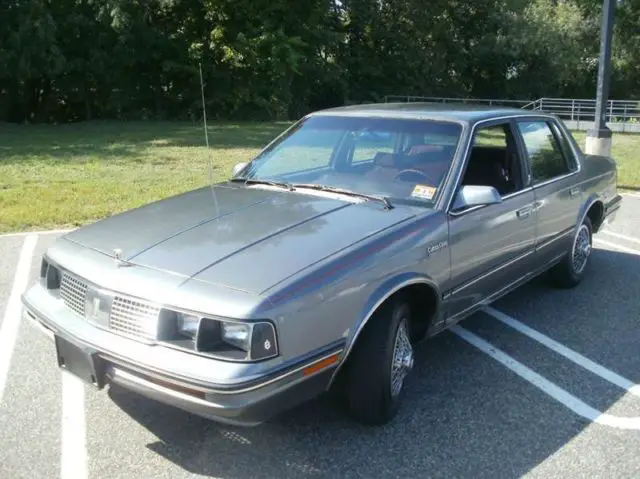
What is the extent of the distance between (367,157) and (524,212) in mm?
1163

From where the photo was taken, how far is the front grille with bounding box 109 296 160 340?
2.90 metres

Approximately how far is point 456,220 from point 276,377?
1622 millimetres

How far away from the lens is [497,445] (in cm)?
331

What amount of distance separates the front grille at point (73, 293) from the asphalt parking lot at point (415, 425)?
0.67 m

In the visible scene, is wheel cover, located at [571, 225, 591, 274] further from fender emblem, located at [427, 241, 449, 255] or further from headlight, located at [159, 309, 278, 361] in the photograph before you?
headlight, located at [159, 309, 278, 361]

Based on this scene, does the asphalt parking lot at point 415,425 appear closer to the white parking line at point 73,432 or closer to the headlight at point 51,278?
the white parking line at point 73,432

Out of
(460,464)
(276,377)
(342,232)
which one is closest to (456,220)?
(342,232)

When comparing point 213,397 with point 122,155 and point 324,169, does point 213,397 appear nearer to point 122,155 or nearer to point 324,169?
point 324,169

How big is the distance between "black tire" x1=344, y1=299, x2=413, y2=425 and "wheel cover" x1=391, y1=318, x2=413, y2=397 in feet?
0.19

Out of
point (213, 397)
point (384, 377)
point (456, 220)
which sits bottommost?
point (384, 377)

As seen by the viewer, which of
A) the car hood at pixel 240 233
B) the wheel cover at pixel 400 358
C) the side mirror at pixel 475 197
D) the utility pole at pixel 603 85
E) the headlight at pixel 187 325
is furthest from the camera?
the utility pole at pixel 603 85

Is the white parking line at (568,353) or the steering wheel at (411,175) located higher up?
the steering wheel at (411,175)

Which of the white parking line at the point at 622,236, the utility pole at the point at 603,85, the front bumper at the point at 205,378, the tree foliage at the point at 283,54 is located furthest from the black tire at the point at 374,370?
the tree foliage at the point at 283,54

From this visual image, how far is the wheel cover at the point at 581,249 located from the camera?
568 centimetres
